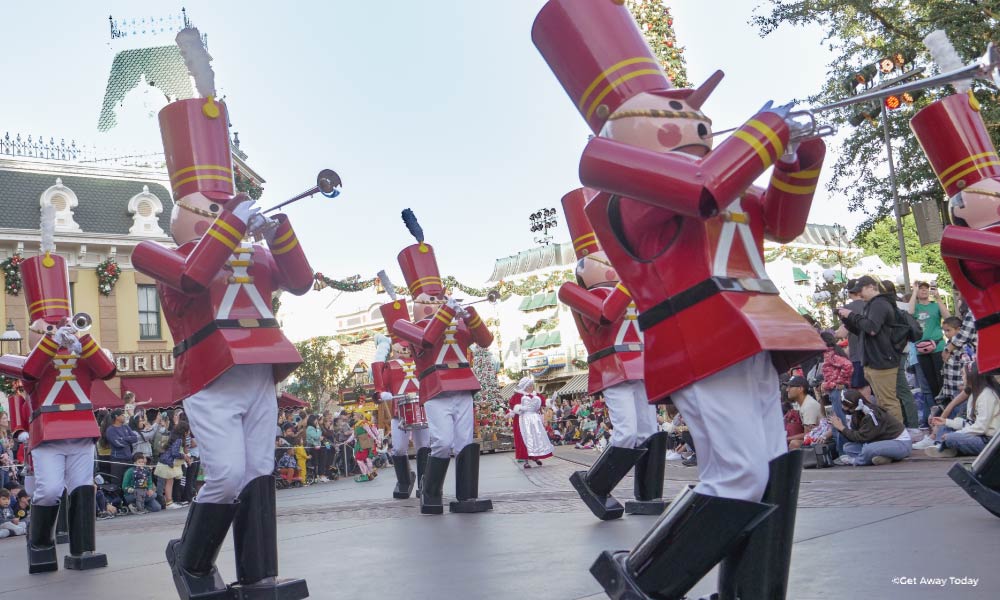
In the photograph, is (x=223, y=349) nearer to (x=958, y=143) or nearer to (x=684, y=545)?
(x=684, y=545)

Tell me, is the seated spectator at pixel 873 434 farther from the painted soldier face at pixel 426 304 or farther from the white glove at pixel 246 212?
the white glove at pixel 246 212

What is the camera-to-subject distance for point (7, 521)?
12109mm

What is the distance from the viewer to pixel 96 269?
1105 inches

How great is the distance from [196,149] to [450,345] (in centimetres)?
399

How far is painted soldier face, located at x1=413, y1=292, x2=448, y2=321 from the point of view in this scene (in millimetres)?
9164

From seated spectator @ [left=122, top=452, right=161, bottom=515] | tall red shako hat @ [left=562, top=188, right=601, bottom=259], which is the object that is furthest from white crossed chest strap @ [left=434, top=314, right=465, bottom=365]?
seated spectator @ [left=122, top=452, right=161, bottom=515]

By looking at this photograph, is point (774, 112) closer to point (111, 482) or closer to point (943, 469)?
point (943, 469)

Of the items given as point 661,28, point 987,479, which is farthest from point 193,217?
point 661,28

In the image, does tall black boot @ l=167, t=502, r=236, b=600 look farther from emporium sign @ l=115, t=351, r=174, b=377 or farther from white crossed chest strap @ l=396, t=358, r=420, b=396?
emporium sign @ l=115, t=351, r=174, b=377

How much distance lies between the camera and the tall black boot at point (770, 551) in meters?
2.84

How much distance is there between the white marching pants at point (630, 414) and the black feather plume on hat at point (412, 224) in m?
3.19

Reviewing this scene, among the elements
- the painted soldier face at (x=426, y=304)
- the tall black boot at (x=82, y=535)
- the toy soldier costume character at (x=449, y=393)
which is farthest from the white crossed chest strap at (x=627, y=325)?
the tall black boot at (x=82, y=535)

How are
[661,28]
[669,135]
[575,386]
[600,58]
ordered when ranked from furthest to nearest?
[575,386] → [661,28] → [600,58] → [669,135]

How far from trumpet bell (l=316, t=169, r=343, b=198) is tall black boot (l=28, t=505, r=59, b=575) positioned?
4072 mm
